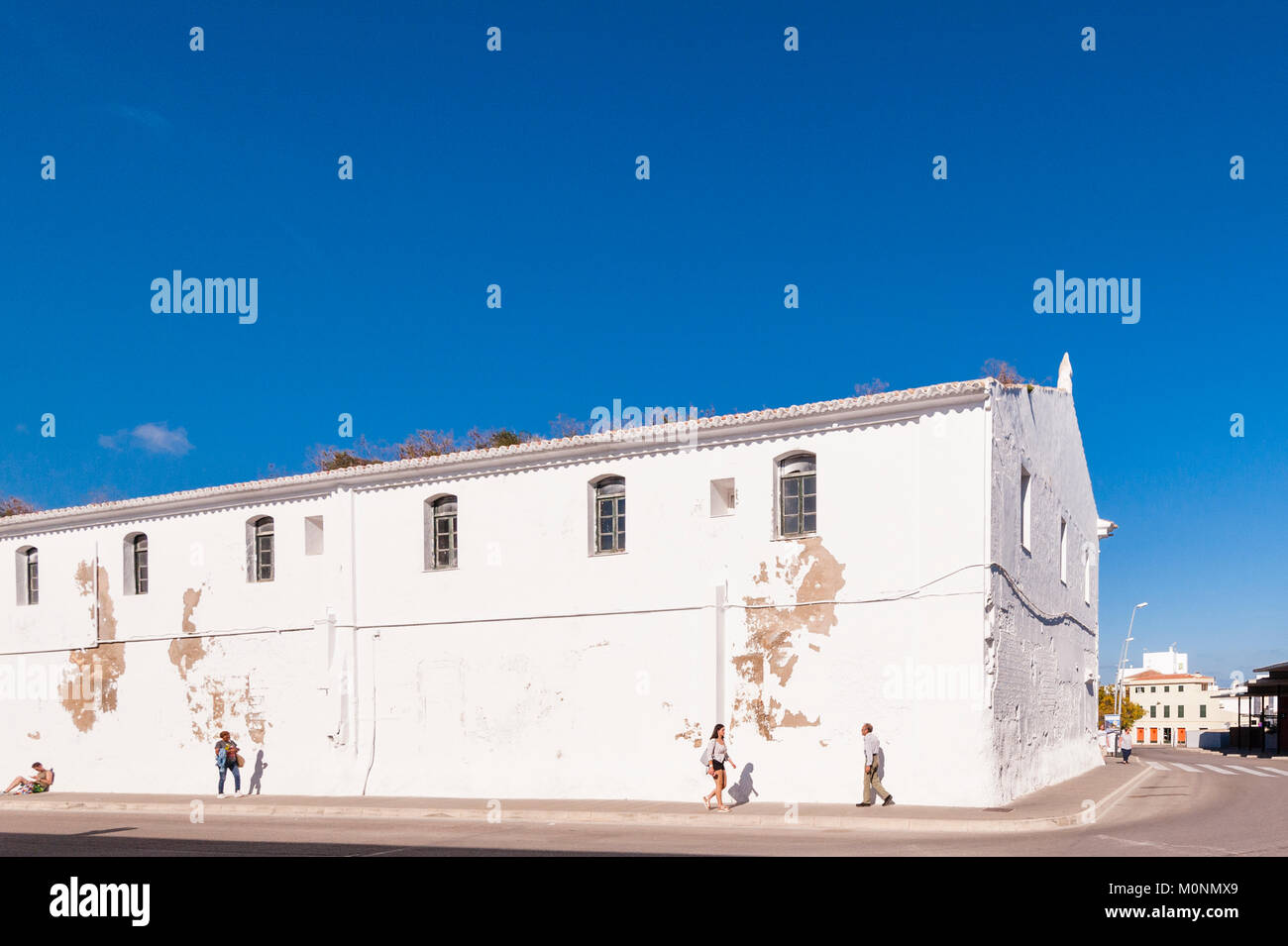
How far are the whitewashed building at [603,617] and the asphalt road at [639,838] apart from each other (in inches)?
114

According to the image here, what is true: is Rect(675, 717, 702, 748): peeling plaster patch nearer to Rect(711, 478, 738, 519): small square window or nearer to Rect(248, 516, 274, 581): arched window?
Rect(711, 478, 738, 519): small square window

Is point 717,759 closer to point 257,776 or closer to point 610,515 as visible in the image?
point 610,515

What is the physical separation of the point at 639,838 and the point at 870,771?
171 inches

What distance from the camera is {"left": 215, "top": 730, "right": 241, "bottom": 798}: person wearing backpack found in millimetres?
23953

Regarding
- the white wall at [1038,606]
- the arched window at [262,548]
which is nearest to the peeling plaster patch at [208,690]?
the arched window at [262,548]

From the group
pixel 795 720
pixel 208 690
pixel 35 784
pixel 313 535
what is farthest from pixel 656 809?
pixel 35 784

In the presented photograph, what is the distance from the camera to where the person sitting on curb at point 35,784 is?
26281mm

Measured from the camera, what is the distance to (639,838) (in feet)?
49.3

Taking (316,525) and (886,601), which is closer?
(886,601)

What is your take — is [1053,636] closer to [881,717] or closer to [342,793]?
[881,717]

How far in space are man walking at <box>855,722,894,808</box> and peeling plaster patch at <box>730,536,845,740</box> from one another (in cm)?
146
